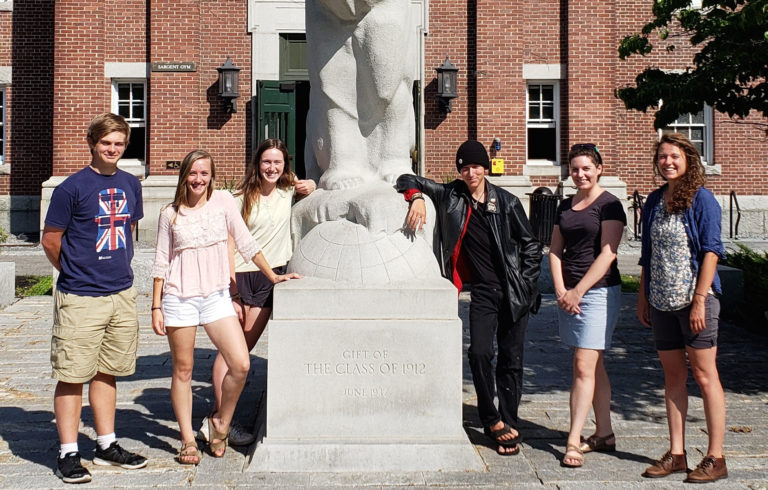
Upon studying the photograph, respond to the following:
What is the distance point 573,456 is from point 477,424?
916 millimetres

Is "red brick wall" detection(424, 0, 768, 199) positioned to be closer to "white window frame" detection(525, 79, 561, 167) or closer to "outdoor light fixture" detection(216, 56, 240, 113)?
"white window frame" detection(525, 79, 561, 167)

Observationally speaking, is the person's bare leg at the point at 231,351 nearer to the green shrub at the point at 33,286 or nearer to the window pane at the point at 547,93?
the green shrub at the point at 33,286

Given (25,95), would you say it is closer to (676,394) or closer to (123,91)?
(123,91)

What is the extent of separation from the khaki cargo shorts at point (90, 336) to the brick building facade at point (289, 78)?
41.2 ft

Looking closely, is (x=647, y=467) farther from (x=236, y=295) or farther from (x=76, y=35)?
(x=76, y=35)

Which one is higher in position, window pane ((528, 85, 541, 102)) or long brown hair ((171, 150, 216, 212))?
window pane ((528, 85, 541, 102))

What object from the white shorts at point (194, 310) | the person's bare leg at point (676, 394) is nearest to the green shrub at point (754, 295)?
the person's bare leg at point (676, 394)

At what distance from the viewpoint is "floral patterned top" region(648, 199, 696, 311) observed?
3.99 meters

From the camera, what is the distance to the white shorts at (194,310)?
13.5ft

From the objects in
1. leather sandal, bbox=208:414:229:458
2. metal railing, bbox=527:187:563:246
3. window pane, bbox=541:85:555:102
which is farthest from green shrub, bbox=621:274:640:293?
leather sandal, bbox=208:414:229:458

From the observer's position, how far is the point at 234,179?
1667cm

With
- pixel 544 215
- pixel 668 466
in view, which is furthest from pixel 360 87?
pixel 544 215

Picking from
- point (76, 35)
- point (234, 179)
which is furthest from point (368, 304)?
point (76, 35)

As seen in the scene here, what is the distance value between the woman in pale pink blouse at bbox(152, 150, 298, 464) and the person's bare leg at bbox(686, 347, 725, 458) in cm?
240
